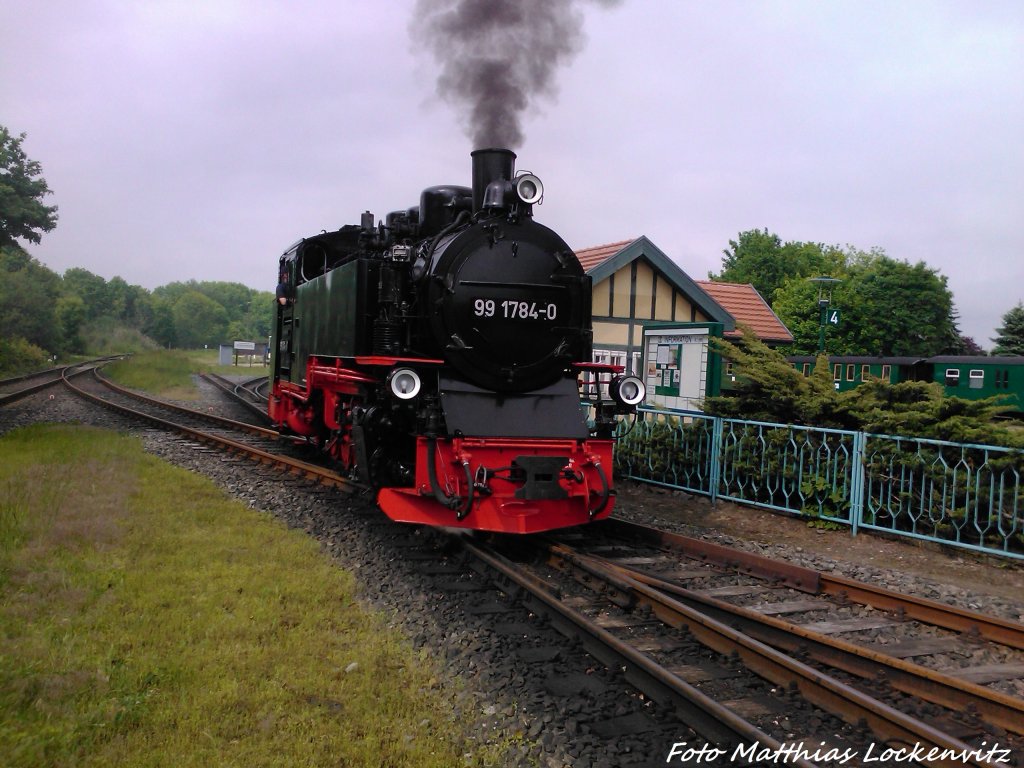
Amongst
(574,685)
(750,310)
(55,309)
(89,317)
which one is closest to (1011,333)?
(750,310)

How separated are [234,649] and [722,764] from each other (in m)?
2.74

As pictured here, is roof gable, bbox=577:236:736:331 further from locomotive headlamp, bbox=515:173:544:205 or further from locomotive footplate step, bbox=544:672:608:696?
locomotive footplate step, bbox=544:672:608:696

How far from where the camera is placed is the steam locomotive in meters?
6.43

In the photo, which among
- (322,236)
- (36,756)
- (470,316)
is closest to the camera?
(36,756)

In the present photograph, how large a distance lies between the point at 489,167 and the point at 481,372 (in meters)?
2.01

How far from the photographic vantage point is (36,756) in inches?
130

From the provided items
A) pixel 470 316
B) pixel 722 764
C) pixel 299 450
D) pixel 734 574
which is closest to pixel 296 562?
pixel 470 316

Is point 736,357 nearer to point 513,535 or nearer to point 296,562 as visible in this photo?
point 513,535

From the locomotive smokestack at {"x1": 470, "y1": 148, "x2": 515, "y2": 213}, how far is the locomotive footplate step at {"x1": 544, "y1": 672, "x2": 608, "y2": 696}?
4450mm

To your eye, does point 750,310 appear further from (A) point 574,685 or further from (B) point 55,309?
(B) point 55,309

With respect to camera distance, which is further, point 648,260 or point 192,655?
point 648,260

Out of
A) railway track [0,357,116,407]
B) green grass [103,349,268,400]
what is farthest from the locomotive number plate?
green grass [103,349,268,400]

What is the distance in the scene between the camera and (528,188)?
7.09 meters

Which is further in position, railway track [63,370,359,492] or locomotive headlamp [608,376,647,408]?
railway track [63,370,359,492]
